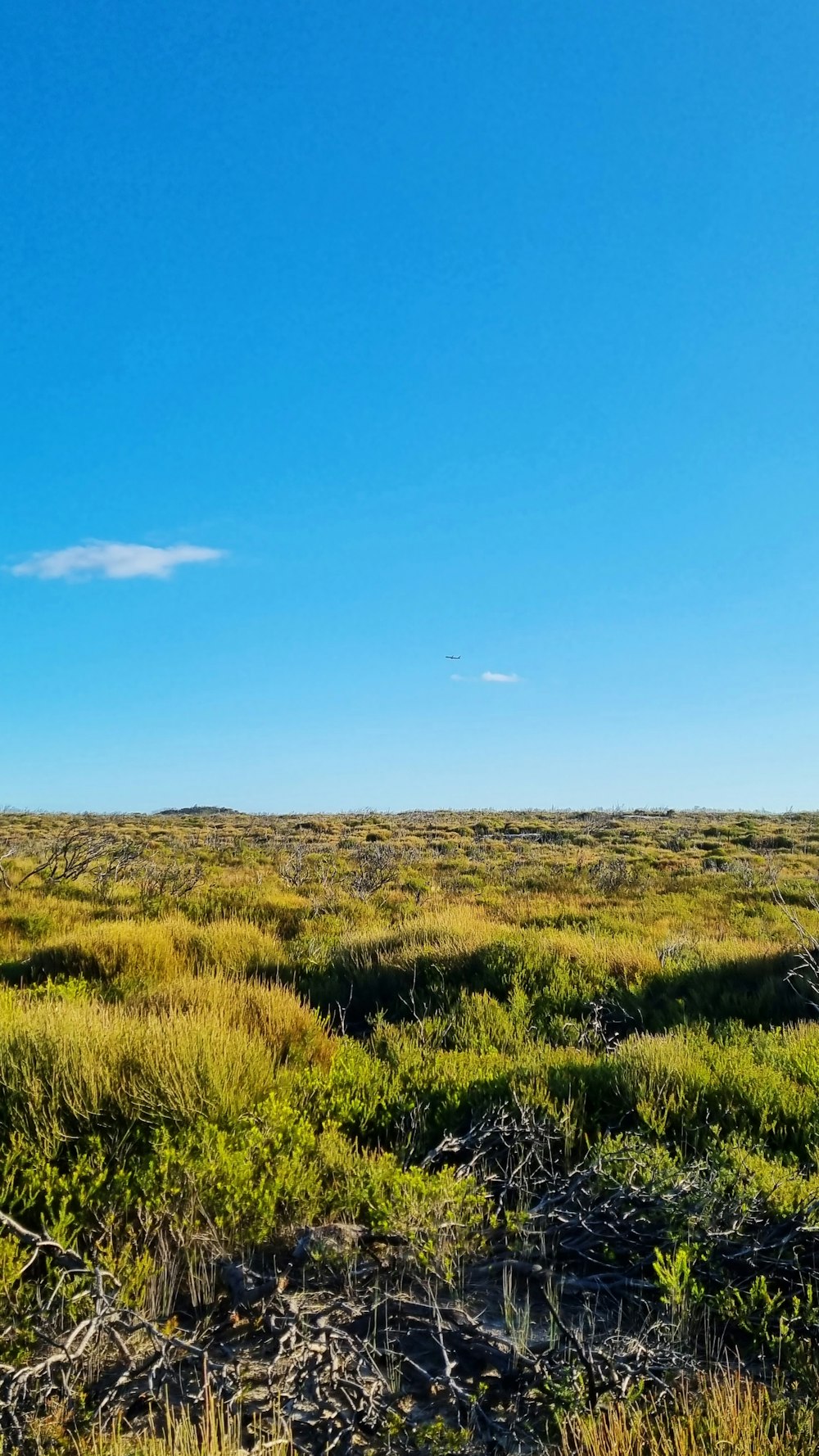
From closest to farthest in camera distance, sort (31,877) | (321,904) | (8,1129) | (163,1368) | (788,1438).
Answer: (788,1438) → (163,1368) → (8,1129) → (321,904) → (31,877)

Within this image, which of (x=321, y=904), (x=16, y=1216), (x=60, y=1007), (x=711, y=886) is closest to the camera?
(x=16, y=1216)

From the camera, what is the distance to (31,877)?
1505 cm

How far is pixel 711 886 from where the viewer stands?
16.4 m

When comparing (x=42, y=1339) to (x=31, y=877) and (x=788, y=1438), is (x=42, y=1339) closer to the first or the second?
(x=788, y=1438)

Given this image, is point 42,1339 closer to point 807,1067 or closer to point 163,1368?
point 163,1368

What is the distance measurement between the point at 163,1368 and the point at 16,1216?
117cm

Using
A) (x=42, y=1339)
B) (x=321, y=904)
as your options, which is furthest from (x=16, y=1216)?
(x=321, y=904)

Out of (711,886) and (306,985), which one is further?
(711,886)

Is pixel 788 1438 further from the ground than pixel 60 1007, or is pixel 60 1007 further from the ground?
pixel 60 1007

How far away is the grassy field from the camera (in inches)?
106

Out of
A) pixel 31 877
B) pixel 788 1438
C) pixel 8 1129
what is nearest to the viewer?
pixel 788 1438

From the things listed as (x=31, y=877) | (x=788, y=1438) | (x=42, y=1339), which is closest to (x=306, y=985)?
(x=42, y=1339)

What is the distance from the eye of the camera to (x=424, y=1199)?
3719 millimetres

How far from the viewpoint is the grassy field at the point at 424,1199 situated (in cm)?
269
